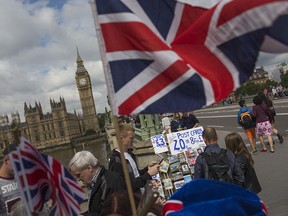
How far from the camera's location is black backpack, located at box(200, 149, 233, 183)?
496 centimetres

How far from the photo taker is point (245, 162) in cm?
561

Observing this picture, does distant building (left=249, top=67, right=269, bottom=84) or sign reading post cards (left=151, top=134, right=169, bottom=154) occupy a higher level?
distant building (left=249, top=67, right=269, bottom=84)

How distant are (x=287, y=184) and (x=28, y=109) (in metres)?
138

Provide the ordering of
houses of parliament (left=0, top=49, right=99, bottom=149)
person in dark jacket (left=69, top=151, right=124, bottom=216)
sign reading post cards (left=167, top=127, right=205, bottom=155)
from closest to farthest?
person in dark jacket (left=69, top=151, right=124, bottom=216), sign reading post cards (left=167, top=127, right=205, bottom=155), houses of parliament (left=0, top=49, right=99, bottom=149)

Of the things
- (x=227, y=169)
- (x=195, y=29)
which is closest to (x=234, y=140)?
(x=227, y=169)

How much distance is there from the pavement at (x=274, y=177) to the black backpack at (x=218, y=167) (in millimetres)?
2074

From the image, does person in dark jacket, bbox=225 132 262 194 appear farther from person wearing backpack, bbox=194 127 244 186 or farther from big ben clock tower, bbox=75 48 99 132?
big ben clock tower, bbox=75 48 99 132

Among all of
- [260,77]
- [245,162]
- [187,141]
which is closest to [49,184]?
[245,162]

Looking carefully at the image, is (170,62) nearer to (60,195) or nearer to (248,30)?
(248,30)

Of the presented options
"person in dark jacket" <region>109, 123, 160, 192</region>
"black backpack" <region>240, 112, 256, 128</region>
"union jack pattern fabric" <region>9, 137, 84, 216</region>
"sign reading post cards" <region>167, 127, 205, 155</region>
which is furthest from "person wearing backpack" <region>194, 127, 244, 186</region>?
"black backpack" <region>240, 112, 256, 128</region>

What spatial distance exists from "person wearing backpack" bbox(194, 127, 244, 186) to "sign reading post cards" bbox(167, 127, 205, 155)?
3399 millimetres

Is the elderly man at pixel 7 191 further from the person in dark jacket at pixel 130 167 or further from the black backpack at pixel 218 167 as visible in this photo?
the black backpack at pixel 218 167

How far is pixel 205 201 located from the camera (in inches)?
74.2

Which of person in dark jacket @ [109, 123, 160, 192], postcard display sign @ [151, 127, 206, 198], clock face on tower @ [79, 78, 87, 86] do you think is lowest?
postcard display sign @ [151, 127, 206, 198]
